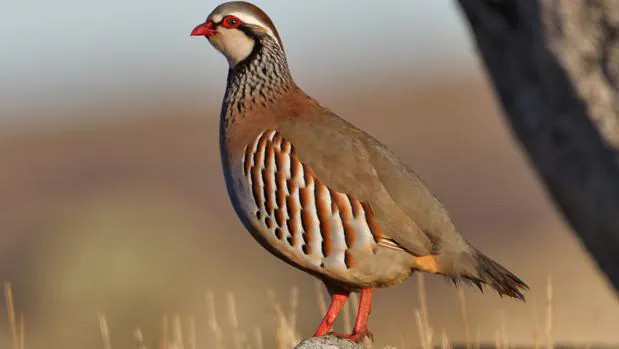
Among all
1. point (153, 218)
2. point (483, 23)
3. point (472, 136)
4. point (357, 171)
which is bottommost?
point (483, 23)

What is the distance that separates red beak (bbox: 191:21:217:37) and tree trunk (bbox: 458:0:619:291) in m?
3.62

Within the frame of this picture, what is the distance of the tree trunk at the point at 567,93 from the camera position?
3.08 m

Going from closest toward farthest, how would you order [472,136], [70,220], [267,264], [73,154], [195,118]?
[70,220]
[267,264]
[472,136]
[73,154]
[195,118]

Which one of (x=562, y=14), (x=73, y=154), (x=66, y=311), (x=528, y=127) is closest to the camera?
(x=562, y=14)

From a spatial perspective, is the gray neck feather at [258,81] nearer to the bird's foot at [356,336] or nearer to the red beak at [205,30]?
the red beak at [205,30]

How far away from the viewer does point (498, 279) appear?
21.2 feet

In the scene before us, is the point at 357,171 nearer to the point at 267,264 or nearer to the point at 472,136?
the point at 267,264

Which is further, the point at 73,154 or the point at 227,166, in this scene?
the point at 73,154

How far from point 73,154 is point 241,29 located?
47.9 meters

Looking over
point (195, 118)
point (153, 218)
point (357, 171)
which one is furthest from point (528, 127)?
point (195, 118)

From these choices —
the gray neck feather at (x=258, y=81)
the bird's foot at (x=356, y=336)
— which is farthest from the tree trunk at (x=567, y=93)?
the gray neck feather at (x=258, y=81)

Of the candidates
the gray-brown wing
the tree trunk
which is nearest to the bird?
the gray-brown wing

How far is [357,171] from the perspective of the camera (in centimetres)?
642

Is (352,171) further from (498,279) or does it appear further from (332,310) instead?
(498,279)
